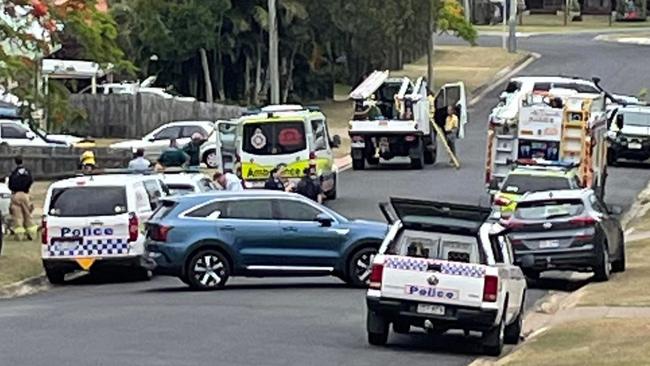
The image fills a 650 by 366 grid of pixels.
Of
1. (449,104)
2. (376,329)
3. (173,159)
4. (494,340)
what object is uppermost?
(449,104)

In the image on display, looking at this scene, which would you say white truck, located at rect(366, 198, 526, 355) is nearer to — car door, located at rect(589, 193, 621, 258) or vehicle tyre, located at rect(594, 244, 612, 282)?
vehicle tyre, located at rect(594, 244, 612, 282)

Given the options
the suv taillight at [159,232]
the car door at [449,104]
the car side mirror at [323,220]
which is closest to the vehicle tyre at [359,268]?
the car side mirror at [323,220]

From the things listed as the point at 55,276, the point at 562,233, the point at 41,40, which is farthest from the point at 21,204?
the point at 562,233

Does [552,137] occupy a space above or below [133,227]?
above

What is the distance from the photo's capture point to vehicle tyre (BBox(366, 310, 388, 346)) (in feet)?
65.2

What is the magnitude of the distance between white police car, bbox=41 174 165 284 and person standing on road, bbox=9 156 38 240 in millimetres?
4846

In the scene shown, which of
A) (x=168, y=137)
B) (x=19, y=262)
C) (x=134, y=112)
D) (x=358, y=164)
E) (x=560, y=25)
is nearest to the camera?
(x=19, y=262)

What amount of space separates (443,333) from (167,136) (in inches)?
1257

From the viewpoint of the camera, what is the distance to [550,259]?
27.2 m

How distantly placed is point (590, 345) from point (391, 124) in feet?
91.6

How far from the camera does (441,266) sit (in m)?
19.3

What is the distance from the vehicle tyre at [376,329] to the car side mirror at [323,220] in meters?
6.40

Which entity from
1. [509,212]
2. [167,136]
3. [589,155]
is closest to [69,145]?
[167,136]

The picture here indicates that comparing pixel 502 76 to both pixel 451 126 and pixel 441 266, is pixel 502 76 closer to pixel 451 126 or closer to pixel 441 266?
pixel 451 126
